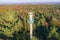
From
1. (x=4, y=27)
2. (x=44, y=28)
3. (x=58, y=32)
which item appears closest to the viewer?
(x=58, y=32)

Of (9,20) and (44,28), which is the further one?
(9,20)

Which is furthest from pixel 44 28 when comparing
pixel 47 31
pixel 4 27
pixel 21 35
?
pixel 4 27

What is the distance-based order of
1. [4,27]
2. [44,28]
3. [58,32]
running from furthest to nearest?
1. [4,27]
2. [44,28]
3. [58,32]

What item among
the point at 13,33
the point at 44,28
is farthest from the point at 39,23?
the point at 13,33

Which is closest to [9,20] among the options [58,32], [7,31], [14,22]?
[14,22]

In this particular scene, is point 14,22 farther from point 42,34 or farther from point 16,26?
point 42,34

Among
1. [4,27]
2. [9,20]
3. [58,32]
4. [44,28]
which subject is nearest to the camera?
[58,32]

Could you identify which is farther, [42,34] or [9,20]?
[9,20]

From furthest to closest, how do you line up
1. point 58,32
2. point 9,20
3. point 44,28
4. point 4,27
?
point 9,20, point 4,27, point 44,28, point 58,32

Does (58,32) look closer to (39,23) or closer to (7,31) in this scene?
(39,23)
